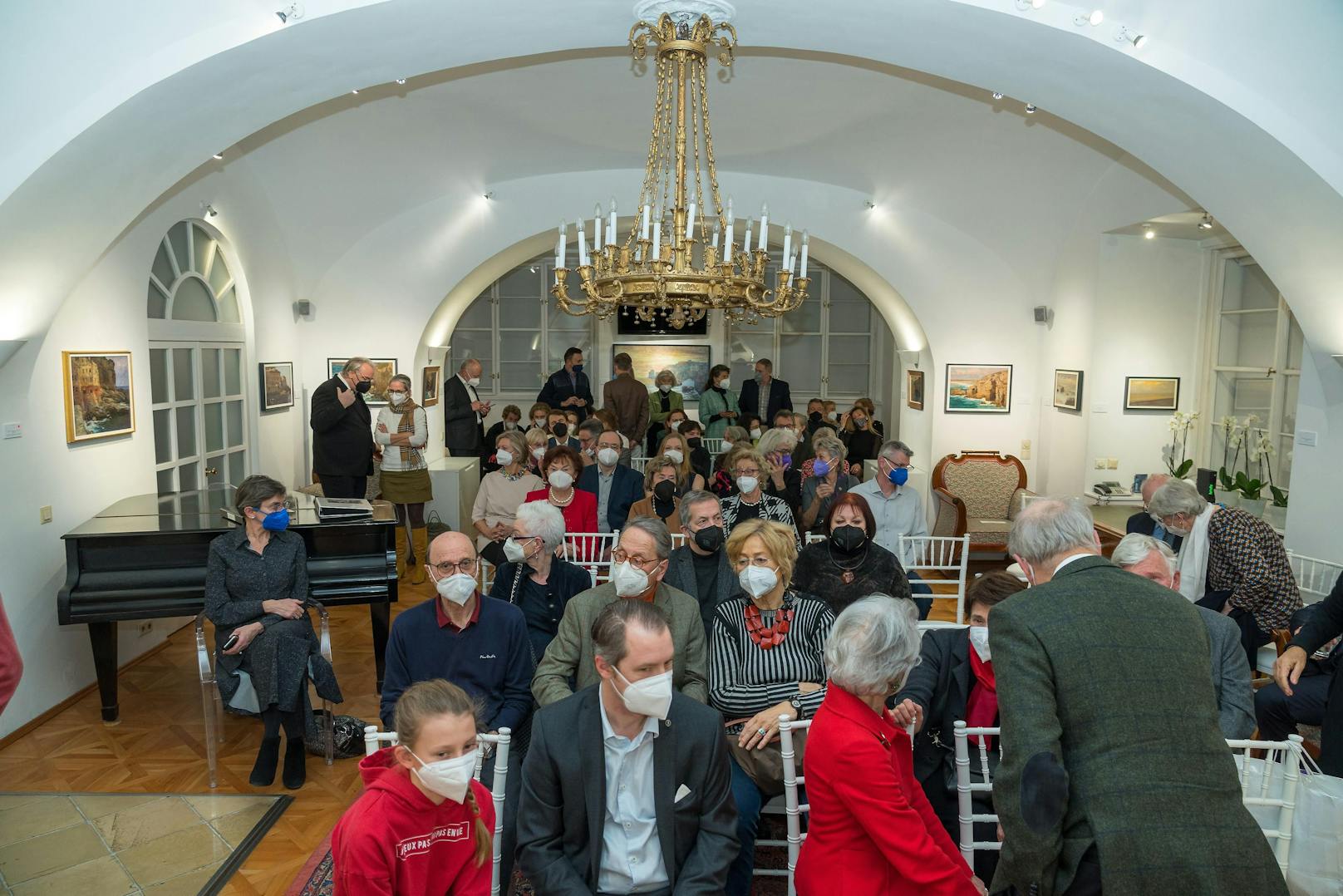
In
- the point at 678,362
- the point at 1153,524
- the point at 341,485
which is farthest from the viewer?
the point at 678,362

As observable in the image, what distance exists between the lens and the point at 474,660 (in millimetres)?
3658

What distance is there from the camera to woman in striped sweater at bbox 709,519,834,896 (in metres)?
3.41

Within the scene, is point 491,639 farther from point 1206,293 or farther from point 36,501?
point 1206,293

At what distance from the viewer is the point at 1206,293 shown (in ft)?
28.0

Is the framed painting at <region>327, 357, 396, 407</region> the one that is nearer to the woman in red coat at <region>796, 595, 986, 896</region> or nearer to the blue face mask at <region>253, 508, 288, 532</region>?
the blue face mask at <region>253, 508, 288, 532</region>

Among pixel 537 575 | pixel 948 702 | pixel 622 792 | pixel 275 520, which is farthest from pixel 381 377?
pixel 622 792

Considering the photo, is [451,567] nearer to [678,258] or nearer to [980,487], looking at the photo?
[678,258]

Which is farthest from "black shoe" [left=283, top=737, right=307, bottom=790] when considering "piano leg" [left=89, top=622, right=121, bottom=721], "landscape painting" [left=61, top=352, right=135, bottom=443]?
"landscape painting" [left=61, top=352, right=135, bottom=443]

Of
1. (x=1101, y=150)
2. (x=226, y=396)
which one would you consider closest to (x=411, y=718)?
(x=226, y=396)

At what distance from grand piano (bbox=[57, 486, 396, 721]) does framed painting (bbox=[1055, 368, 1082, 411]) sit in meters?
6.36

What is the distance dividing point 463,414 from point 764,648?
7.29 meters

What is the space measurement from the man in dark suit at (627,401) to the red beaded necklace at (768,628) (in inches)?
280

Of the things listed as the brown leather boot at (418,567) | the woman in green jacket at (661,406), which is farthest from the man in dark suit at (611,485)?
the woman in green jacket at (661,406)

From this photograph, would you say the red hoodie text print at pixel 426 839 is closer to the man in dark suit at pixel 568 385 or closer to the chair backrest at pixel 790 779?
the chair backrest at pixel 790 779
